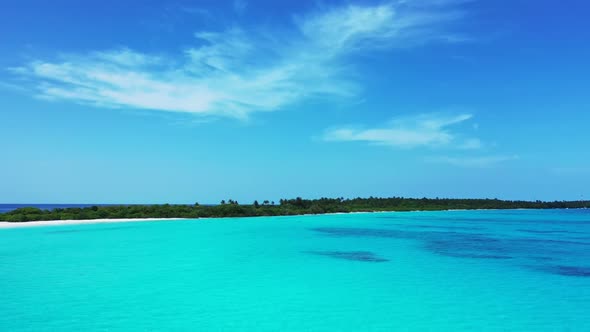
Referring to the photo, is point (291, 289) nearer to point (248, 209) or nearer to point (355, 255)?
point (355, 255)

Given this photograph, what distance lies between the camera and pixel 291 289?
16.0 meters

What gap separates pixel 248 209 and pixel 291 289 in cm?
6373

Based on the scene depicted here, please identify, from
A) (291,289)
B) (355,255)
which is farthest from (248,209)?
(291,289)

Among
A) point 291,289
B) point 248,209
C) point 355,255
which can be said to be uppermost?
point 248,209

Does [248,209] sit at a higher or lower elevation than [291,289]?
higher

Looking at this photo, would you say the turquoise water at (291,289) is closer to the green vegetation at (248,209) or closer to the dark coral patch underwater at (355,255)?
the dark coral patch underwater at (355,255)

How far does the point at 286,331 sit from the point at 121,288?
306 inches

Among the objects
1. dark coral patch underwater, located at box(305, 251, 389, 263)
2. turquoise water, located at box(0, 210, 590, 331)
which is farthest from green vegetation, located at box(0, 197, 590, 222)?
dark coral patch underwater, located at box(305, 251, 389, 263)

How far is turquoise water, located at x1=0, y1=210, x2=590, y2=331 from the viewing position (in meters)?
12.0

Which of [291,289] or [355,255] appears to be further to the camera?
[355,255]

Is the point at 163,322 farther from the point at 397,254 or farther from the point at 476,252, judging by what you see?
the point at 476,252

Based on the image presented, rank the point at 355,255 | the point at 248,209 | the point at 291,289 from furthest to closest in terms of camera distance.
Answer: the point at 248,209
the point at 355,255
the point at 291,289

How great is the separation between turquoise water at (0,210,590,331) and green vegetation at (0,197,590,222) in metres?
30.0

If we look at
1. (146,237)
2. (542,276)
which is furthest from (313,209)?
(542,276)
